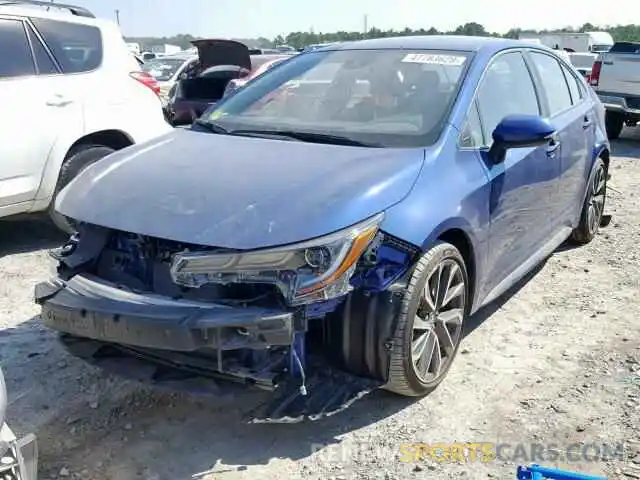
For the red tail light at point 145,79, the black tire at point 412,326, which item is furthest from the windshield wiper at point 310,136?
the red tail light at point 145,79

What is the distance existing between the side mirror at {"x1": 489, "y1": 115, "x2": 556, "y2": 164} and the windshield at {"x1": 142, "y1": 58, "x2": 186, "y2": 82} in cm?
1778

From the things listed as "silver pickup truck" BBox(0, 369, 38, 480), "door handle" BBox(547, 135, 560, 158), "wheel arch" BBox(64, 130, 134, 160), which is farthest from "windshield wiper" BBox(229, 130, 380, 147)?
"wheel arch" BBox(64, 130, 134, 160)

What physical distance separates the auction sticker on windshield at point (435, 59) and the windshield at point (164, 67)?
1722 cm

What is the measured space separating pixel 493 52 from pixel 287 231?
195cm

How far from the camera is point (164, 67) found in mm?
22125

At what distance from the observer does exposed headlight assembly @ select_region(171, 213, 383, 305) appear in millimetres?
2607

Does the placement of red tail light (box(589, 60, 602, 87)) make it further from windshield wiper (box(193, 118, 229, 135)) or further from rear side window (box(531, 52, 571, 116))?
windshield wiper (box(193, 118, 229, 135))

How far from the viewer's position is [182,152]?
11.3 feet

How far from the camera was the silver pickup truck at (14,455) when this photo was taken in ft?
6.41

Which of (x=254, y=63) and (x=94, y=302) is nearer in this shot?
(x=94, y=302)

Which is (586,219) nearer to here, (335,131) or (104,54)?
(335,131)

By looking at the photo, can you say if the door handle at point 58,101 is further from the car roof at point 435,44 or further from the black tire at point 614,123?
the black tire at point 614,123

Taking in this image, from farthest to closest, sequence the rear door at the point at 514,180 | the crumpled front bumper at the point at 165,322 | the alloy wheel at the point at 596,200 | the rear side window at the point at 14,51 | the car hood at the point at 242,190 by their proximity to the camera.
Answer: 1. the alloy wheel at the point at 596,200
2. the rear side window at the point at 14,51
3. the rear door at the point at 514,180
4. the car hood at the point at 242,190
5. the crumpled front bumper at the point at 165,322

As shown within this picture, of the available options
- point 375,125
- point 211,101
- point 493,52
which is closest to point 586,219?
point 493,52
